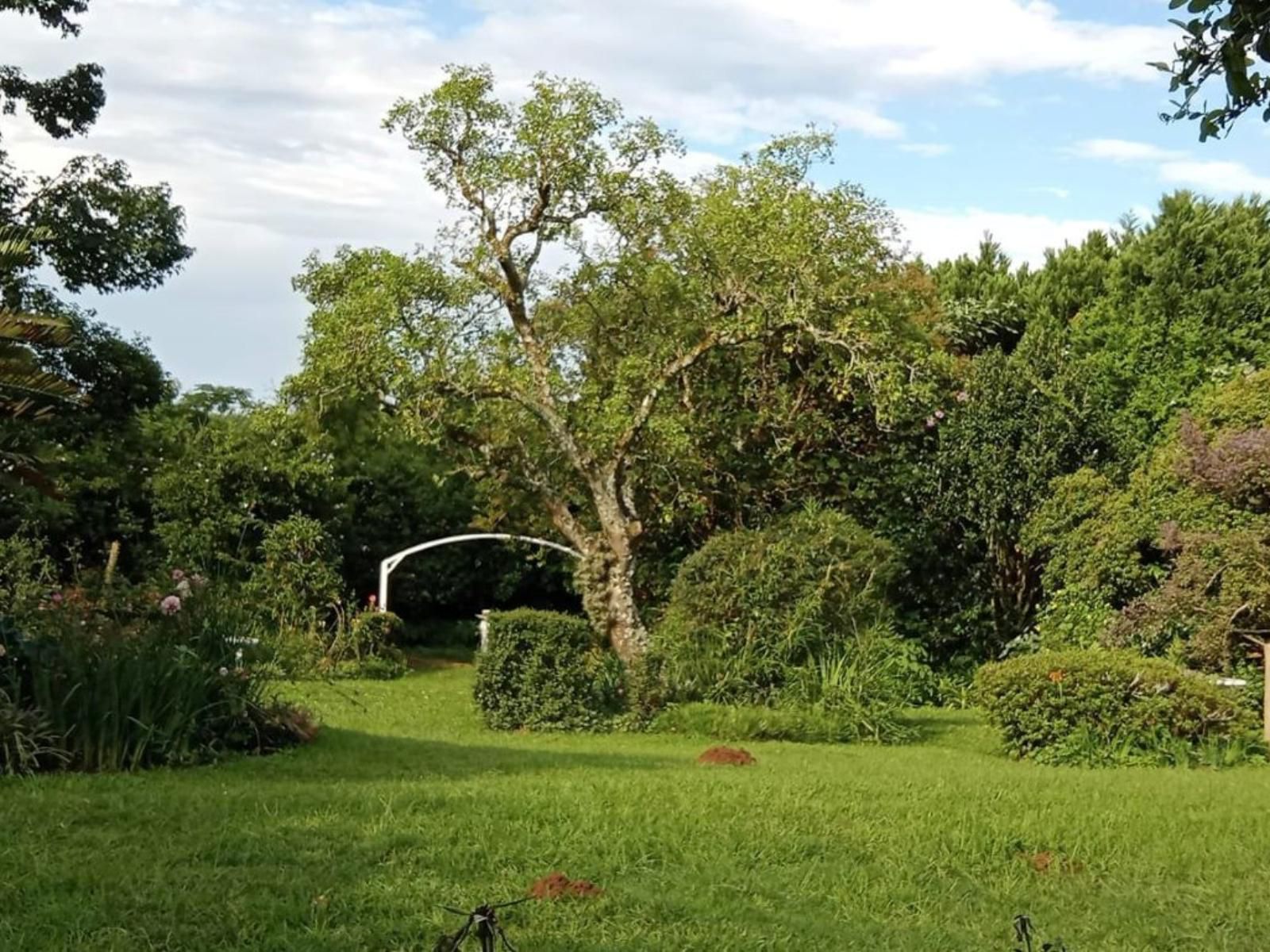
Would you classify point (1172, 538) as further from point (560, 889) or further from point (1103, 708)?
point (560, 889)

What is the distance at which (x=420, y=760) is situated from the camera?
8.27 metres

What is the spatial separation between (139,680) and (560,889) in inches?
145

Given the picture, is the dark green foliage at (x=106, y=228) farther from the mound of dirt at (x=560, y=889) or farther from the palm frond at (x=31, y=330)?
the mound of dirt at (x=560, y=889)

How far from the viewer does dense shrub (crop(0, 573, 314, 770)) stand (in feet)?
24.0

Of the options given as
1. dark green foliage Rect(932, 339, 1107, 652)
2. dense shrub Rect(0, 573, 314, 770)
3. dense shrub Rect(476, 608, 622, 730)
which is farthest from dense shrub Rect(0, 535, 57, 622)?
dark green foliage Rect(932, 339, 1107, 652)

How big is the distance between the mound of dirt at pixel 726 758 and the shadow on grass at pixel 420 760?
0.70 ft

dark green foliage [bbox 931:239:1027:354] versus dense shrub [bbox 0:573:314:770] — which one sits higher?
dark green foliage [bbox 931:239:1027:354]

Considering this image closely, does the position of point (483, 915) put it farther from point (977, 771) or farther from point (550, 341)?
point (550, 341)

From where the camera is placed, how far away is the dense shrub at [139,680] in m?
7.31

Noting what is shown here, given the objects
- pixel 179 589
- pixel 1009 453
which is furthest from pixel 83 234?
pixel 1009 453

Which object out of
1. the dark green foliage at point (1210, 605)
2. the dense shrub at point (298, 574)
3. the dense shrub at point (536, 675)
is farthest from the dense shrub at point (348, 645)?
the dark green foliage at point (1210, 605)

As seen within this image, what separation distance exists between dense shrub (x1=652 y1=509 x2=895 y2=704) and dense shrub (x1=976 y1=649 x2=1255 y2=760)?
229 centimetres

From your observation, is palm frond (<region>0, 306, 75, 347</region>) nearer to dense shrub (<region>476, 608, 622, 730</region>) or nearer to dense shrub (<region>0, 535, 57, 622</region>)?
dense shrub (<region>0, 535, 57, 622</region>)

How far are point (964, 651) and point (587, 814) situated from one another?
35.8ft
